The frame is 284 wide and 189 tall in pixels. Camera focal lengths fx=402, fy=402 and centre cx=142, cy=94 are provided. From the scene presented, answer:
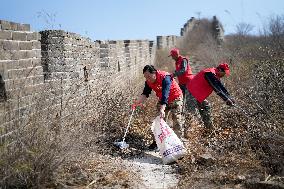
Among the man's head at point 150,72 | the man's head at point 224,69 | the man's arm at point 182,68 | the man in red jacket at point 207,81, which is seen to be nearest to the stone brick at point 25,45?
the man's head at point 150,72

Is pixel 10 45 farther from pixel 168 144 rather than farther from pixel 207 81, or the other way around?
pixel 207 81

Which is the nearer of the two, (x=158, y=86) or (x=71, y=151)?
(x=71, y=151)

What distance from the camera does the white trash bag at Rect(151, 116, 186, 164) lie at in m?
5.35

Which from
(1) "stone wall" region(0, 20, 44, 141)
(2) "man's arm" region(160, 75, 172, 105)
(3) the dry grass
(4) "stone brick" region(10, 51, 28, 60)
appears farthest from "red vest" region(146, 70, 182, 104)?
(4) "stone brick" region(10, 51, 28, 60)

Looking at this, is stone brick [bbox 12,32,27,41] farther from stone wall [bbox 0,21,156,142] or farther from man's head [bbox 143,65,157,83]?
man's head [bbox 143,65,157,83]

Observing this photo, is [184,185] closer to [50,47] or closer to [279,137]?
[279,137]

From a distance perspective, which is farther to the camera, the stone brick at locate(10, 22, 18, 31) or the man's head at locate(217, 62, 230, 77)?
the man's head at locate(217, 62, 230, 77)

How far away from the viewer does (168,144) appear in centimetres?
540

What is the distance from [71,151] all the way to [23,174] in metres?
0.58

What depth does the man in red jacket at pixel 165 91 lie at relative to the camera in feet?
19.1

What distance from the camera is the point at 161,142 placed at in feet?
18.0

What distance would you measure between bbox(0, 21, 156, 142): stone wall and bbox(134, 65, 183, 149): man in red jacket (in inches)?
38.4

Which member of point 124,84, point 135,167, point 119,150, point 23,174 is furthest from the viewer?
point 124,84

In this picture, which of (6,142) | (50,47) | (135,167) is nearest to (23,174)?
(6,142)
